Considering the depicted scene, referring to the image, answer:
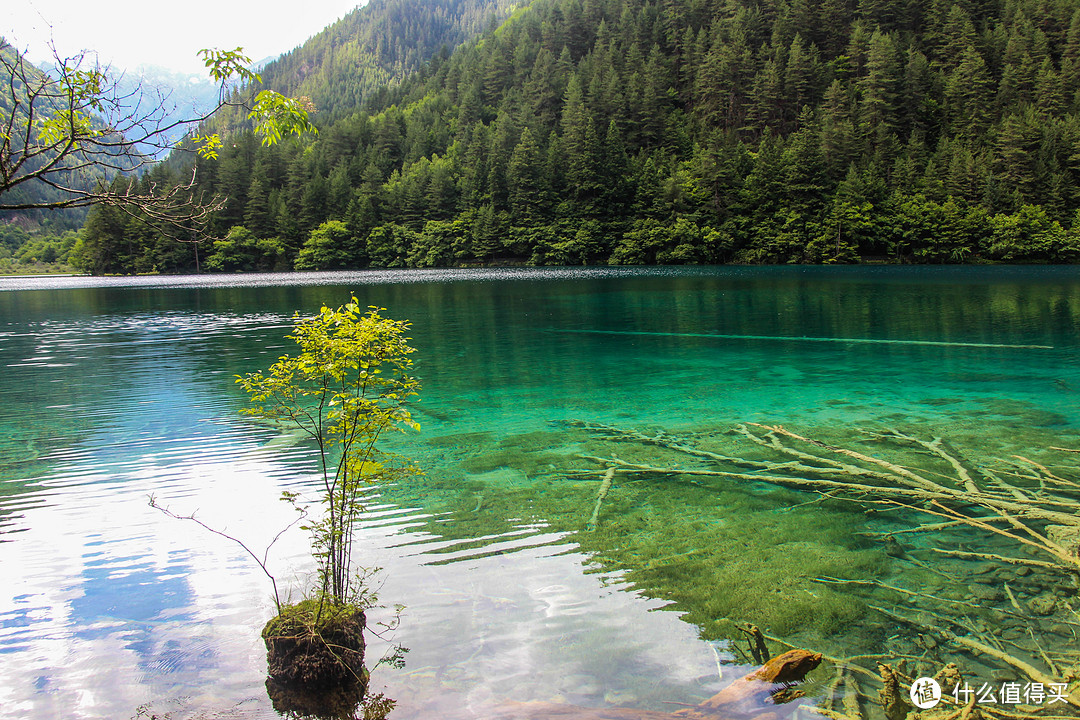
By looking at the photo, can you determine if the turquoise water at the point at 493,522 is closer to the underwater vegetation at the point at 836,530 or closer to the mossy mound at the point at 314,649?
the underwater vegetation at the point at 836,530

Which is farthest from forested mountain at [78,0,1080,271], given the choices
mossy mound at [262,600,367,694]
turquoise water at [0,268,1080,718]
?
mossy mound at [262,600,367,694]

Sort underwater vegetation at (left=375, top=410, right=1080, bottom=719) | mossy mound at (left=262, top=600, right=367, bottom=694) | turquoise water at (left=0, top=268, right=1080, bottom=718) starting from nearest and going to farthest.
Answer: mossy mound at (left=262, top=600, right=367, bottom=694) → underwater vegetation at (left=375, top=410, right=1080, bottom=719) → turquoise water at (left=0, top=268, right=1080, bottom=718)

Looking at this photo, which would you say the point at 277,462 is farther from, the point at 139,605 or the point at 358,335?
the point at 358,335

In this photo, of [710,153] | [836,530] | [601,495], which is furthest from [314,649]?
[710,153]

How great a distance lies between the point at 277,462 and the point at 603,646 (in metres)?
6.78

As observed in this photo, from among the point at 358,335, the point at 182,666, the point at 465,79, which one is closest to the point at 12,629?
the point at 182,666

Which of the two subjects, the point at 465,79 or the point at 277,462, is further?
the point at 465,79

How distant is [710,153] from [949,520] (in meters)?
93.4

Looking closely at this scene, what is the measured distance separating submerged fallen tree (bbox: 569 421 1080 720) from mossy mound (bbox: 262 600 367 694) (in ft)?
10.3

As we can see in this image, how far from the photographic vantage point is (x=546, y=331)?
2620 cm

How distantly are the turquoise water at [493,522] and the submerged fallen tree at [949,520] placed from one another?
293 mm

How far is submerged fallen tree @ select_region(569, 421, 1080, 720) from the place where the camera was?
4.55 metres

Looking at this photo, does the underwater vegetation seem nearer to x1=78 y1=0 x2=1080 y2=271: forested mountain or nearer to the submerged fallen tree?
the submerged fallen tree

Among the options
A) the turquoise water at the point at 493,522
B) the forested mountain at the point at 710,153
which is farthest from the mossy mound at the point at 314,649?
the forested mountain at the point at 710,153
